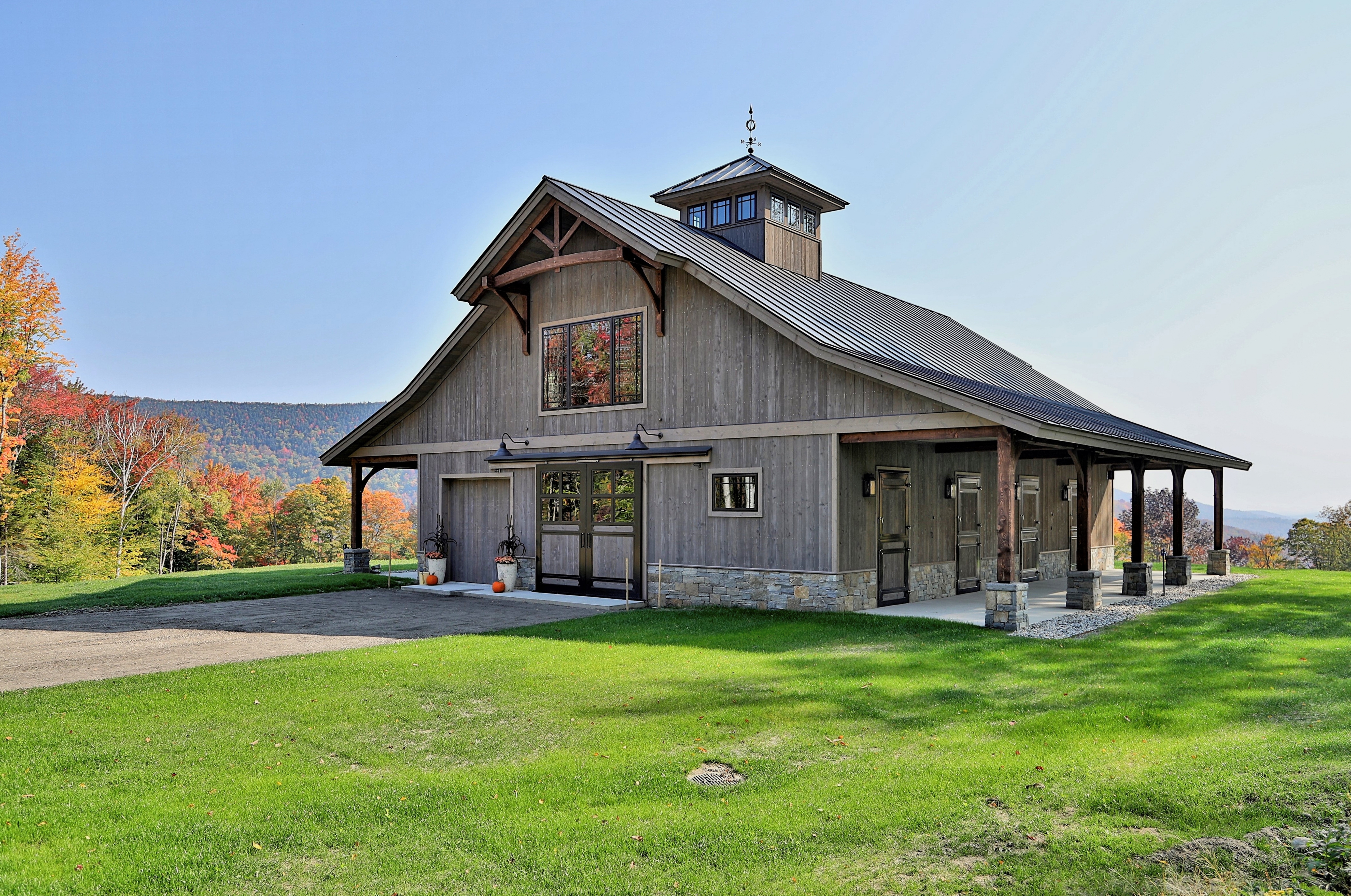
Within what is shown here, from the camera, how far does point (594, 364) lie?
16281 mm

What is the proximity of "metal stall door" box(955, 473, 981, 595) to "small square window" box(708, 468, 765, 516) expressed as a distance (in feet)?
14.9

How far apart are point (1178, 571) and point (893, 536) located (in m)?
7.46

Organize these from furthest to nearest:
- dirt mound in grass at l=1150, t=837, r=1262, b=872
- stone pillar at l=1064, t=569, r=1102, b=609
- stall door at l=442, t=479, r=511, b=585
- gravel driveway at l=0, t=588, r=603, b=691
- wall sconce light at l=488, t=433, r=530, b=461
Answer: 1. stall door at l=442, t=479, r=511, b=585
2. wall sconce light at l=488, t=433, r=530, b=461
3. stone pillar at l=1064, t=569, r=1102, b=609
4. gravel driveway at l=0, t=588, r=603, b=691
5. dirt mound in grass at l=1150, t=837, r=1262, b=872

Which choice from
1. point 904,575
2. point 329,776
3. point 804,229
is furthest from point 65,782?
point 804,229

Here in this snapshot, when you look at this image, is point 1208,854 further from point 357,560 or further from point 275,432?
point 275,432

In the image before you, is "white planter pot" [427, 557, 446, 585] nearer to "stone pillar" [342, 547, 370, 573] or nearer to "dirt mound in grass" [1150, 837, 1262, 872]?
"stone pillar" [342, 547, 370, 573]

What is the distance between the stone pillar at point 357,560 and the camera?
2062cm

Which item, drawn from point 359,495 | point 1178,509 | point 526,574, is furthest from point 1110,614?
point 359,495

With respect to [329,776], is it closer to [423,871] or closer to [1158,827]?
[423,871]

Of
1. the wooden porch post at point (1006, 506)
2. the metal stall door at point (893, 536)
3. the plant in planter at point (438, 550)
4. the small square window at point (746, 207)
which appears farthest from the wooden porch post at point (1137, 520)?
the plant in planter at point (438, 550)

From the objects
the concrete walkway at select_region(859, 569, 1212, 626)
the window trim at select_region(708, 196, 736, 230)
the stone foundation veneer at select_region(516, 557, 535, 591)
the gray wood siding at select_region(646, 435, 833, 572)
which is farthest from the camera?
the window trim at select_region(708, 196, 736, 230)

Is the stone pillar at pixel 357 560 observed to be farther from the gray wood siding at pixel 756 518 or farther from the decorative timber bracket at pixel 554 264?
the gray wood siding at pixel 756 518

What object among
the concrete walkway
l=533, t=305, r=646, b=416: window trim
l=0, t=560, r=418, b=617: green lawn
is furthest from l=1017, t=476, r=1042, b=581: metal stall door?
l=0, t=560, r=418, b=617: green lawn

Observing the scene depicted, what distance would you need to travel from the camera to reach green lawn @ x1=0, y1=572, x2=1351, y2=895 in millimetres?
4383
